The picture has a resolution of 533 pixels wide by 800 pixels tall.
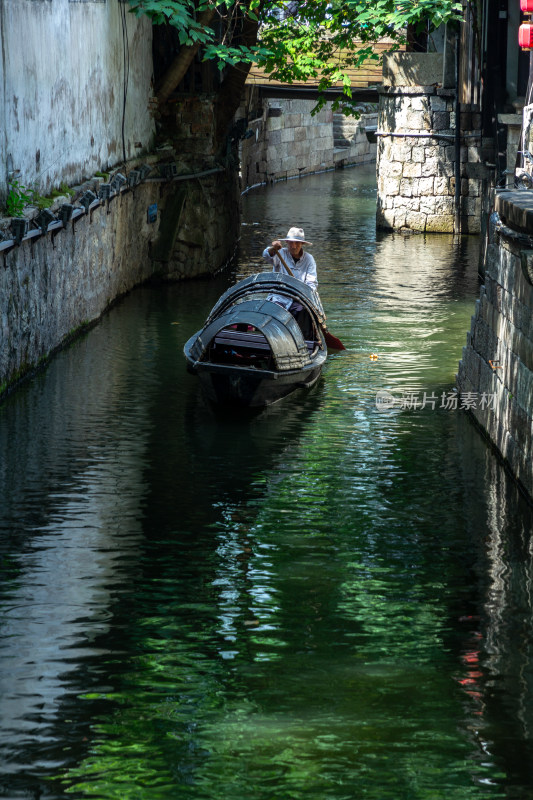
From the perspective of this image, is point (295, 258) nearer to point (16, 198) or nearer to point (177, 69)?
point (16, 198)

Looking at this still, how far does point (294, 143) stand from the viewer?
40719 millimetres

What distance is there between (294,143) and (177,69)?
22026 mm

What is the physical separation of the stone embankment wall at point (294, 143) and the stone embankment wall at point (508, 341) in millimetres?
22121

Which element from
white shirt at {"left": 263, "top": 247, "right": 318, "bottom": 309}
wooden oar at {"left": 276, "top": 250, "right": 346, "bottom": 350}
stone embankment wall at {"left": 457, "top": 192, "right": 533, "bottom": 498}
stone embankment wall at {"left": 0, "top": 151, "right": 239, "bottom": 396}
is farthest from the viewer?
white shirt at {"left": 263, "top": 247, "right": 318, "bottom": 309}

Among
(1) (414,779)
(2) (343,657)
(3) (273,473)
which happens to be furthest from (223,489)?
(1) (414,779)

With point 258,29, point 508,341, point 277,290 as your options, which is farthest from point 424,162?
point 508,341

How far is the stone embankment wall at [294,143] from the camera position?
119ft

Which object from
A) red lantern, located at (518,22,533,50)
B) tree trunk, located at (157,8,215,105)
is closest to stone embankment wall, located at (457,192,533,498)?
red lantern, located at (518,22,533,50)

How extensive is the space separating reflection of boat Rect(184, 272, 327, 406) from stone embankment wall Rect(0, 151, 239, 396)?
183 cm

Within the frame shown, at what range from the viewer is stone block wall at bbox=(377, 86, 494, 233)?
24688 mm

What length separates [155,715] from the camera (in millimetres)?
6039

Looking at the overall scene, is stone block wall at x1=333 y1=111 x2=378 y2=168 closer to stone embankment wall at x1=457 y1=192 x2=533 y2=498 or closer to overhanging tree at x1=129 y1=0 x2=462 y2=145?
overhanging tree at x1=129 y1=0 x2=462 y2=145

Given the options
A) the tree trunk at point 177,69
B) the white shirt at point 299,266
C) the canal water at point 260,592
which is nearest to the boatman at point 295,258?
the white shirt at point 299,266

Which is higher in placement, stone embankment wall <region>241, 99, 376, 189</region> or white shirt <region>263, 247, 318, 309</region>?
stone embankment wall <region>241, 99, 376, 189</region>
